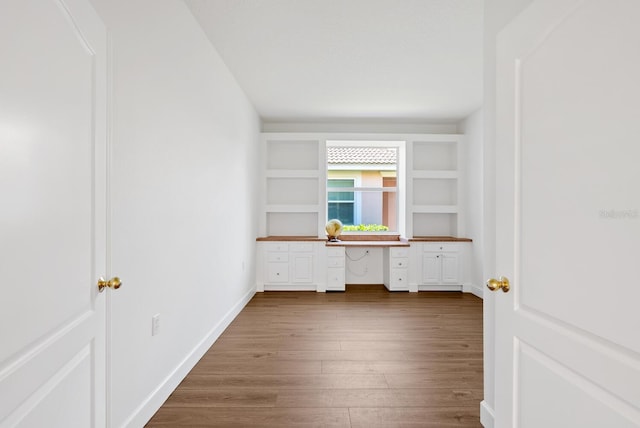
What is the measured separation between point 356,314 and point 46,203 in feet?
11.6

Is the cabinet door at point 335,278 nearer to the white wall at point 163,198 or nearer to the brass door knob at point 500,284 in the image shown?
the white wall at point 163,198

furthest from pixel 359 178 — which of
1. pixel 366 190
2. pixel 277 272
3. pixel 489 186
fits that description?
pixel 489 186

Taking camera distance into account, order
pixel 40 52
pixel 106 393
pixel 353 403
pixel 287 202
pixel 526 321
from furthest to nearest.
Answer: pixel 287 202
pixel 353 403
pixel 106 393
pixel 526 321
pixel 40 52

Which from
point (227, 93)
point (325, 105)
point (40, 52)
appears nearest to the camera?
point (40, 52)

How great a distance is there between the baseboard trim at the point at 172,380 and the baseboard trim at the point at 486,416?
6.08 ft

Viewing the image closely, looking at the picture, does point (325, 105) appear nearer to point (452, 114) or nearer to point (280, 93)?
point (280, 93)

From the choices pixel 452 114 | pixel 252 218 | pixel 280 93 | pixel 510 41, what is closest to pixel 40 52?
pixel 510 41

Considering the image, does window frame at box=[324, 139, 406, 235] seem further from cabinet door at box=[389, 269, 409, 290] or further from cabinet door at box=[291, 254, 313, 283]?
cabinet door at box=[291, 254, 313, 283]

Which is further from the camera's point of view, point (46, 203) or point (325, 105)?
point (325, 105)

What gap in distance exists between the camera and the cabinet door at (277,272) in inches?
203

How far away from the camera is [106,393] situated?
1.28m

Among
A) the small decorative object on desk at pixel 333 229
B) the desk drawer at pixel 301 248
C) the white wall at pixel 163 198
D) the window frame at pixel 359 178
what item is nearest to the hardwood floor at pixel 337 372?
the white wall at pixel 163 198

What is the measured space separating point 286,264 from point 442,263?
2344 millimetres

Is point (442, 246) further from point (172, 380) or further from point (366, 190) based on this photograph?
point (172, 380)
